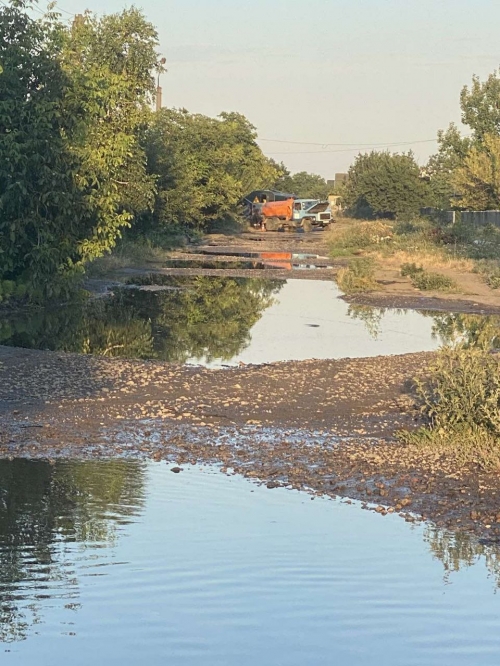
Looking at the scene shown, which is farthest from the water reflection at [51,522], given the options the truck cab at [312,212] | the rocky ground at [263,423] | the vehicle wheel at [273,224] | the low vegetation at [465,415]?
the truck cab at [312,212]

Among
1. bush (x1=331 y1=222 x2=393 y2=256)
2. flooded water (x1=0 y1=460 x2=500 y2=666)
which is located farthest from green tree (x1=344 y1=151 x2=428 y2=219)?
flooded water (x1=0 y1=460 x2=500 y2=666)

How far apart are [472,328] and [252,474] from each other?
1424 centimetres

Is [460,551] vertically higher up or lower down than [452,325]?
lower down

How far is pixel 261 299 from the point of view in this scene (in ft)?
100

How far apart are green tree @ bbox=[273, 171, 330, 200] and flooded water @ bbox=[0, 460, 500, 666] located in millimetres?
123189

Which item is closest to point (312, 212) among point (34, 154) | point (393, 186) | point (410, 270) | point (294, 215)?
point (294, 215)

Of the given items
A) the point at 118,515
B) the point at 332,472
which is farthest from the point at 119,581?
the point at 332,472

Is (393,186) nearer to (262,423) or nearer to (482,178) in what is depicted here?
(482,178)

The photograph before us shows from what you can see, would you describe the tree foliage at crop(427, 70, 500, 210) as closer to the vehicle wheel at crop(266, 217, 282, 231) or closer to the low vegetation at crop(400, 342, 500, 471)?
the vehicle wheel at crop(266, 217, 282, 231)

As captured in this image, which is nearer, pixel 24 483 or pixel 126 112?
pixel 24 483

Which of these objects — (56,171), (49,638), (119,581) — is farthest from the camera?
(56,171)

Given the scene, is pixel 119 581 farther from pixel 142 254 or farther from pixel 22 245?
pixel 142 254

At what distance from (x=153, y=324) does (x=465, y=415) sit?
13.5m

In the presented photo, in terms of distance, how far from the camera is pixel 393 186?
85.4 meters
